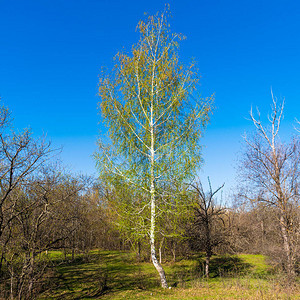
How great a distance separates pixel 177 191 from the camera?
962 cm

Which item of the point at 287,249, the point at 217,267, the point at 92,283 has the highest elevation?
the point at 287,249

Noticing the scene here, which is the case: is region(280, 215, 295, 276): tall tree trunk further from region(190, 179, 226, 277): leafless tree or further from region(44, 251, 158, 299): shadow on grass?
region(44, 251, 158, 299): shadow on grass

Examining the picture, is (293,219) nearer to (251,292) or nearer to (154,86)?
(251,292)

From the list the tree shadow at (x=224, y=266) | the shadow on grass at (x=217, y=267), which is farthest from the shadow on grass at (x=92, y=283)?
the tree shadow at (x=224, y=266)

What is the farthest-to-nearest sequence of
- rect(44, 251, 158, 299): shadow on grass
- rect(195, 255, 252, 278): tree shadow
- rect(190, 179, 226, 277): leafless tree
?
rect(195, 255, 252, 278): tree shadow, rect(190, 179, 226, 277): leafless tree, rect(44, 251, 158, 299): shadow on grass

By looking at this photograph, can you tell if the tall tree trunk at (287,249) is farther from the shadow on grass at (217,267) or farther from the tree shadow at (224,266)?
the tree shadow at (224,266)

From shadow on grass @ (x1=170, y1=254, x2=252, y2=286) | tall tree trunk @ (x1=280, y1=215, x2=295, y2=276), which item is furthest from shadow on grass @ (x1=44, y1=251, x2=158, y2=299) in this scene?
tall tree trunk @ (x1=280, y1=215, x2=295, y2=276)

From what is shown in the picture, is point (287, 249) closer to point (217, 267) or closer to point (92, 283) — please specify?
point (217, 267)

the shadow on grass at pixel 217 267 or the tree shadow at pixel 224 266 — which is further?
the tree shadow at pixel 224 266

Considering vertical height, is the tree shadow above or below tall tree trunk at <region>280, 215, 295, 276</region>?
below

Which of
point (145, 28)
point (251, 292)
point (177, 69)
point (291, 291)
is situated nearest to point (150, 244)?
point (251, 292)

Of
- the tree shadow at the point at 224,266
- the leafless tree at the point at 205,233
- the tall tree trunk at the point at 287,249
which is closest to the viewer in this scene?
the tall tree trunk at the point at 287,249

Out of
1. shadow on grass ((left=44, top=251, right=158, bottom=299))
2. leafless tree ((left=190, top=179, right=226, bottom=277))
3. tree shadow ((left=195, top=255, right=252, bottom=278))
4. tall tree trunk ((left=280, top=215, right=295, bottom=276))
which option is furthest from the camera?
tree shadow ((left=195, top=255, right=252, bottom=278))

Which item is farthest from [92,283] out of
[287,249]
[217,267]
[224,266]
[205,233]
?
[224,266]
